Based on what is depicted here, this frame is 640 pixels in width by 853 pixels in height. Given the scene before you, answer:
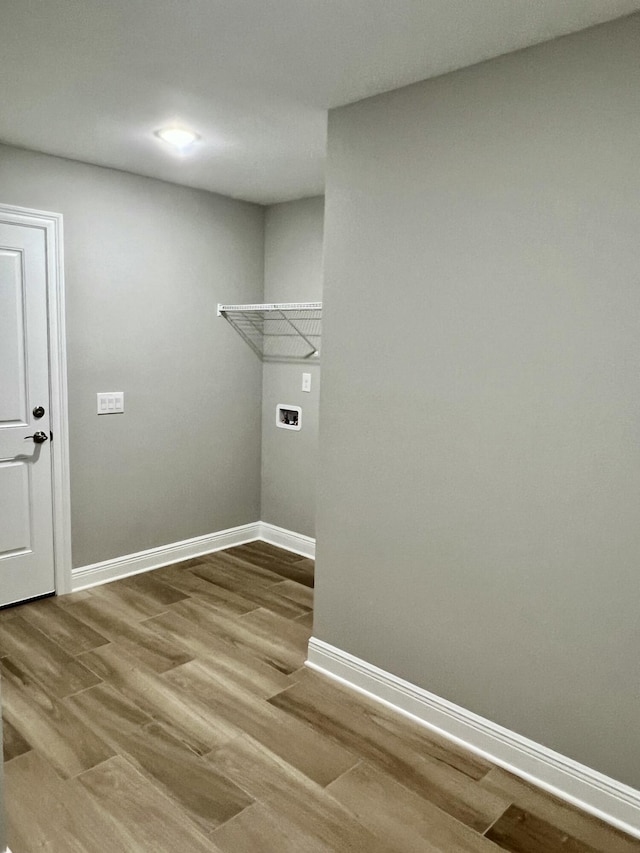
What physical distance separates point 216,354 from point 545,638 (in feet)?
9.20

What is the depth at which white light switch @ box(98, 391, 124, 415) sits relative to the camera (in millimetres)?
3625

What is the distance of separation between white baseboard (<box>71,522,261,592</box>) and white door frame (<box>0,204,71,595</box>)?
0.12 m

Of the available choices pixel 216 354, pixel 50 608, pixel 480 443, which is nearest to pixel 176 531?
pixel 50 608

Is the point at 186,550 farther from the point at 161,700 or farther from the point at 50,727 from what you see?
the point at 50,727

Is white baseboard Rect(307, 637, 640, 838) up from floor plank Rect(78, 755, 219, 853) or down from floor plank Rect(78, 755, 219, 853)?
up

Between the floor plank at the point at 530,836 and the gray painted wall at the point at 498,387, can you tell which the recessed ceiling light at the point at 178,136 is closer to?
the gray painted wall at the point at 498,387

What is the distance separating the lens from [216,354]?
4184mm

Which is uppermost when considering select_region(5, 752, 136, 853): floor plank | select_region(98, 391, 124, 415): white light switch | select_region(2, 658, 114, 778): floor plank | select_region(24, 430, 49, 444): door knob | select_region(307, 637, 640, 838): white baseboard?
select_region(98, 391, 124, 415): white light switch

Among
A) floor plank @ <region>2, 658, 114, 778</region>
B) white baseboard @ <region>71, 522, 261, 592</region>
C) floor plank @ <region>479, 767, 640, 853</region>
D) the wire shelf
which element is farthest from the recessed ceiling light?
floor plank @ <region>479, 767, 640, 853</region>

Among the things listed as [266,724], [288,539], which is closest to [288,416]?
[288,539]

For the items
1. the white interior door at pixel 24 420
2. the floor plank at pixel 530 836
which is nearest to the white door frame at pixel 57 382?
the white interior door at pixel 24 420

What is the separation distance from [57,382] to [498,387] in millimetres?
2393

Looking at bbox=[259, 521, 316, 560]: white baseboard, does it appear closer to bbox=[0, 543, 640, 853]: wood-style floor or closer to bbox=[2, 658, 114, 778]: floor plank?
bbox=[0, 543, 640, 853]: wood-style floor

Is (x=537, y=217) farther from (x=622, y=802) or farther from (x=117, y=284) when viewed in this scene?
(x=117, y=284)
